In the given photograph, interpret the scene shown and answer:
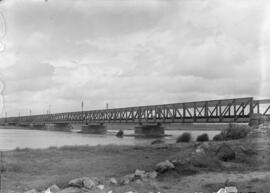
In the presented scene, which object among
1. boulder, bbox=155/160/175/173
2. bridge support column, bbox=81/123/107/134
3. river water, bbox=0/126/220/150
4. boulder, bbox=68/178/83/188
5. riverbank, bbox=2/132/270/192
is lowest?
bridge support column, bbox=81/123/107/134

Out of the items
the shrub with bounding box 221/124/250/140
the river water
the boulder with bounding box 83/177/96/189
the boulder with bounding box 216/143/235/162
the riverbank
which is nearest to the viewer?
the boulder with bounding box 83/177/96/189

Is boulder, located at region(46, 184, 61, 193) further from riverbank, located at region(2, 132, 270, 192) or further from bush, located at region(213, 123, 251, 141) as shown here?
bush, located at region(213, 123, 251, 141)

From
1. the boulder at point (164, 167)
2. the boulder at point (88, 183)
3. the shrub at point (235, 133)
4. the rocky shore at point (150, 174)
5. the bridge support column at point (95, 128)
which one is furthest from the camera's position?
the bridge support column at point (95, 128)

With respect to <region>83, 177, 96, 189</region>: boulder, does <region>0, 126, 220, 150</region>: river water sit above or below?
below

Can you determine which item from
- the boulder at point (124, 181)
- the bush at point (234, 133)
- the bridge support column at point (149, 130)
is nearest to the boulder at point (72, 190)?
the boulder at point (124, 181)

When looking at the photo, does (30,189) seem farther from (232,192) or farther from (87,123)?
(87,123)

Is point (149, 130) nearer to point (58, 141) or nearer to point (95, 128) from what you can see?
point (95, 128)

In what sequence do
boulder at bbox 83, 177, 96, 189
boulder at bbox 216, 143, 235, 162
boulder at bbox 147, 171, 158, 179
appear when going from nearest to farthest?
boulder at bbox 83, 177, 96, 189
boulder at bbox 147, 171, 158, 179
boulder at bbox 216, 143, 235, 162

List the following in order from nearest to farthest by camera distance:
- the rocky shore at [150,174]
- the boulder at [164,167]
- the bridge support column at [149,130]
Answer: the rocky shore at [150,174] < the boulder at [164,167] < the bridge support column at [149,130]

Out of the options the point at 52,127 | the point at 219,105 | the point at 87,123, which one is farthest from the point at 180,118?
the point at 52,127

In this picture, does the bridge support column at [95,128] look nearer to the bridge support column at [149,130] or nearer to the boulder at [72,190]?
the bridge support column at [149,130]

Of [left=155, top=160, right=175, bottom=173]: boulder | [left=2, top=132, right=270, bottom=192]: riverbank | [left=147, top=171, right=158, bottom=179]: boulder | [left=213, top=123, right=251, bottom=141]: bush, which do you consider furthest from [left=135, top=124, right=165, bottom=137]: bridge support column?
[left=147, top=171, right=158, bottom=179]: boulder

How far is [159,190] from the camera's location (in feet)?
29.5

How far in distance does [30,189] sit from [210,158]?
615 cm
